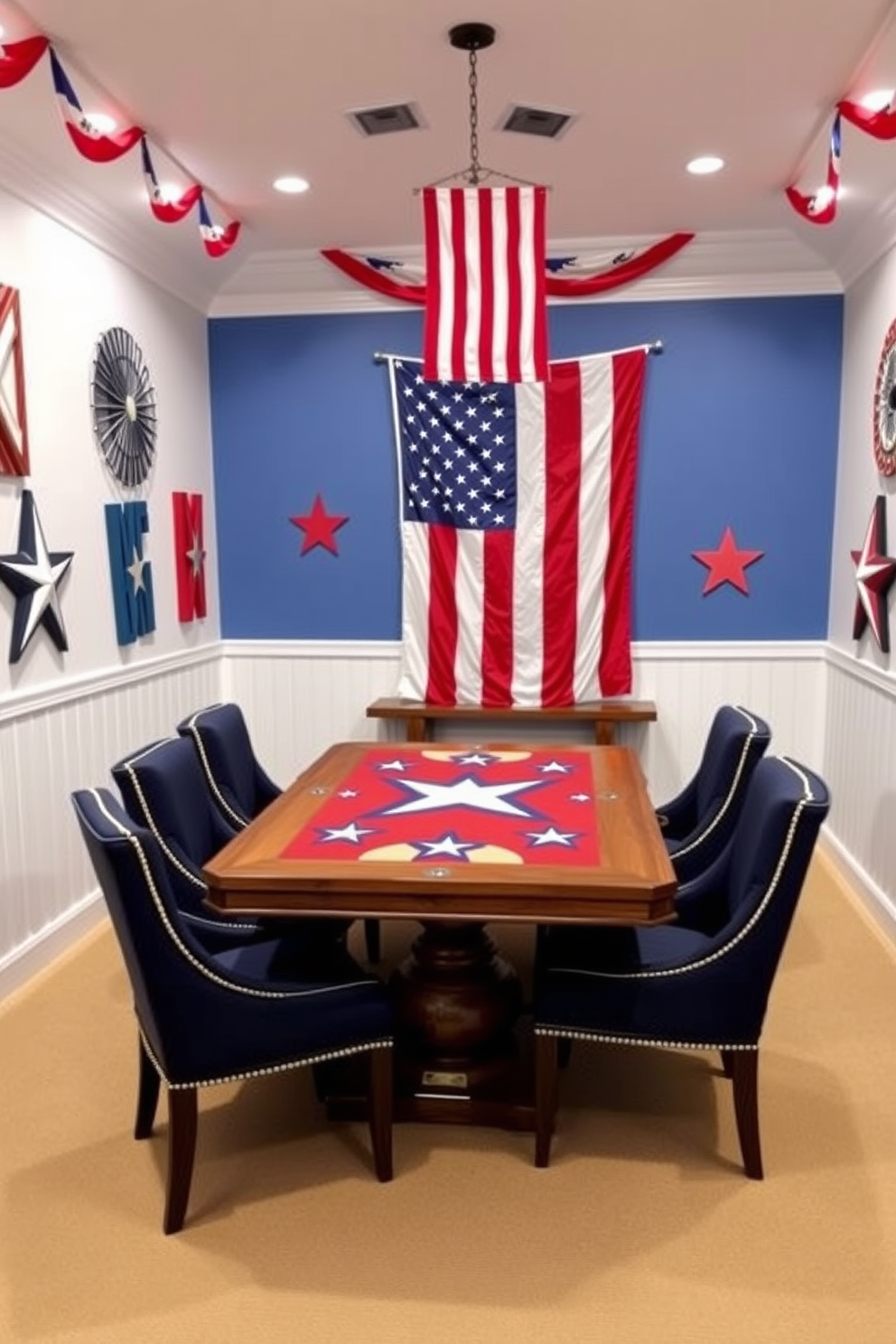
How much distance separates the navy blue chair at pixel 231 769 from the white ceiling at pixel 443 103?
5.89 feet

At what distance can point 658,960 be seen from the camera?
222 centimetres

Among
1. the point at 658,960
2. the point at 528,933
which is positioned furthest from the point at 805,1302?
the point at 528,933

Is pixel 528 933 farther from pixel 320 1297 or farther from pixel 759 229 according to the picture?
pixel 759 229

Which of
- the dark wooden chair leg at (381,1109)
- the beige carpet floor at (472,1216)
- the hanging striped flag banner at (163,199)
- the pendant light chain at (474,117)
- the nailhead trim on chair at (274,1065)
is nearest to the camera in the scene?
the beige carpet floor at (472,1216)

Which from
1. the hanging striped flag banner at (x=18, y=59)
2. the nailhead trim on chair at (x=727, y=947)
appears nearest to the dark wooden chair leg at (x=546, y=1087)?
the nailhead trim on chair at (x=727, y=947)

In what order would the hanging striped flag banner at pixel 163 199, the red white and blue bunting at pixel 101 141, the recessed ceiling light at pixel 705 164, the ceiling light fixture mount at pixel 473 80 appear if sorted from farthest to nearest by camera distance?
the recessed ceiling light at pixel 705 164 → the hanging striped flag banner at pixel 163 199 → the ceiling light fixture mount at pixel 473 80 → the red white and blue bunting at pixel 101 141

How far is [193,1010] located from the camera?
6.35 feet

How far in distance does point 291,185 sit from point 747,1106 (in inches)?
135

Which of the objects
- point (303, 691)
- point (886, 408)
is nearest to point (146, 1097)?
point (303, 691)

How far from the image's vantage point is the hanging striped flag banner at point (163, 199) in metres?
3.16

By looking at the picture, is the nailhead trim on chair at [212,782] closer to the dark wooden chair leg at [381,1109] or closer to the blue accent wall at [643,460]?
the dark wooden chair leg at [381,1109]

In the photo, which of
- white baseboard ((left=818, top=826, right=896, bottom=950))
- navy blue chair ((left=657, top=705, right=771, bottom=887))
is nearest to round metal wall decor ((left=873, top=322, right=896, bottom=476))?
navy blue chair ((left=657, top=705, right=771, bottom=887))

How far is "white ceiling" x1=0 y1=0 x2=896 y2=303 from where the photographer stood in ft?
8.13

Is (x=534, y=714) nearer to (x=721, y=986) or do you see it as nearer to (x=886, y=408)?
(x=886, y=408)
